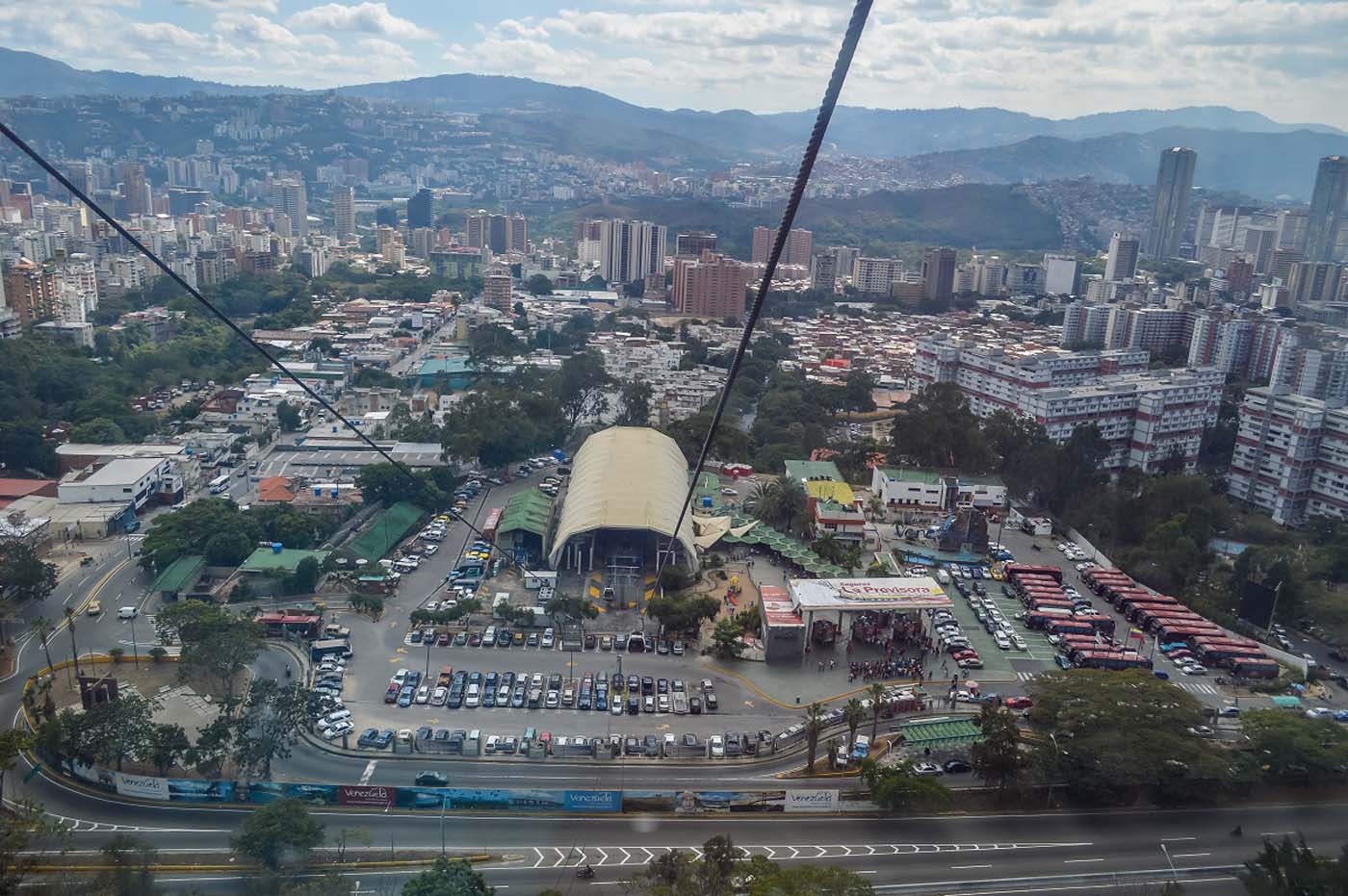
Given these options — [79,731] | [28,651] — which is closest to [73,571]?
[28,651]

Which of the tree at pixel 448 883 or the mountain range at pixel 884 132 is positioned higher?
the mountain range at pixel 884 132

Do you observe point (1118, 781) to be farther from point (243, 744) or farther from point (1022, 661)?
point (243, 744)

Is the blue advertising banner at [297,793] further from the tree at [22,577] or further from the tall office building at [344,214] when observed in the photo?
the tall office building at [344,214]

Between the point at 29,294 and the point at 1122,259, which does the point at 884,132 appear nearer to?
the point at 1122,259

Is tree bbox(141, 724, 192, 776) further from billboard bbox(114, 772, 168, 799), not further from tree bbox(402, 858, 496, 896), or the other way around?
tree bbox(402, 858, 496, 896)

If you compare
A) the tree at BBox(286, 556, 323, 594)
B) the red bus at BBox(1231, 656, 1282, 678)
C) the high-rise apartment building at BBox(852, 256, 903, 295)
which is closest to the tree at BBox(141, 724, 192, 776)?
the tree at BBox(286, 556, 323, 594)

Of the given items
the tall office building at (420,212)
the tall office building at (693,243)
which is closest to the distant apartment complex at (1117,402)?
the tall office building at (693,243)
